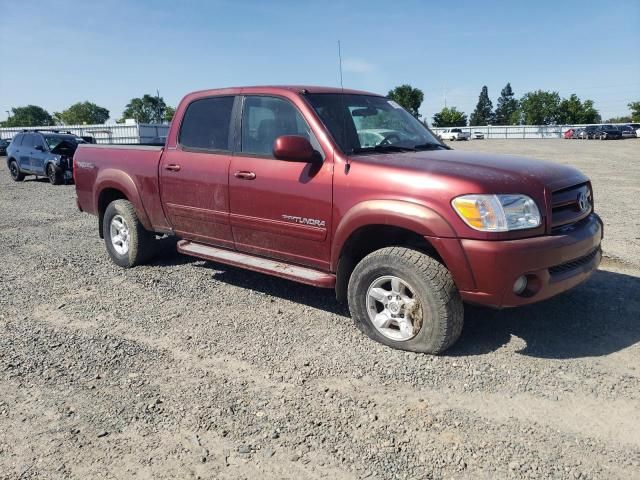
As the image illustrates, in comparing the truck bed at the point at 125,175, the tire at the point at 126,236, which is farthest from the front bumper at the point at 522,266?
the tire at the point at 126,236

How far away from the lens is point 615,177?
15250mm

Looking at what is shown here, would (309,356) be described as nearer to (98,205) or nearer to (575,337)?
(575,337)

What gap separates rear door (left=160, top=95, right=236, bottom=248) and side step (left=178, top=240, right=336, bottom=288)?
9 centimetres

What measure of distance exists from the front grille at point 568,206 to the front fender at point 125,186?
412 cm

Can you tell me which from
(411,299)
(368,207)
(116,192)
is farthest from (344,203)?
(116,192)

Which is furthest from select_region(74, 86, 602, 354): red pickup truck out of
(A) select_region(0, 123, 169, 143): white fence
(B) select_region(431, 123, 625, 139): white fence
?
(B) select_region(431, 123, 625, 139): white fence

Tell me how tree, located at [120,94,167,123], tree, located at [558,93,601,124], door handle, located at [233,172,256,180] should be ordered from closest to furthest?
door handle, located at [233,172,256,180] < tree, located at [558,93,601,124] < tree, located at [120,94,167,123]

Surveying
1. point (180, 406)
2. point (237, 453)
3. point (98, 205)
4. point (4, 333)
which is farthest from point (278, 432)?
point (98, 205)

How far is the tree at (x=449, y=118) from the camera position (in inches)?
4016

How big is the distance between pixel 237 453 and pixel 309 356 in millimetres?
1218

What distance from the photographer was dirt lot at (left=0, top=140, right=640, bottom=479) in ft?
8.91

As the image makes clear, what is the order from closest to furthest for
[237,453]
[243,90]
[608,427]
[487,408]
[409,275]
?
[237,453] < [608,427] < [487,408] < [409,275] < [243,90]

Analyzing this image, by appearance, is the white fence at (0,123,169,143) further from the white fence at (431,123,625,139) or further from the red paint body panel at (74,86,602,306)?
the white fence at (431,123,625,139)

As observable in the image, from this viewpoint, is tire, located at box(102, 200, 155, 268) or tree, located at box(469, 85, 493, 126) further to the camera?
tree, located at box(469, 85, 493, 126)
